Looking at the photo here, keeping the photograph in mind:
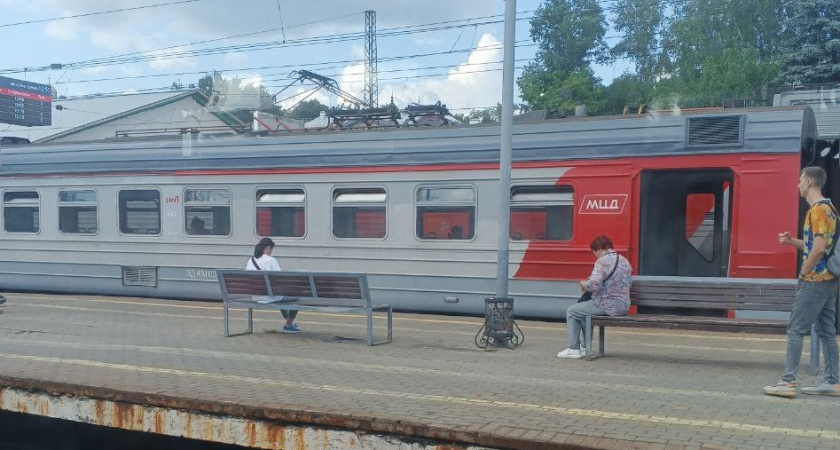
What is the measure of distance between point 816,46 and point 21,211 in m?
24.7

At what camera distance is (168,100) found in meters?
41.6

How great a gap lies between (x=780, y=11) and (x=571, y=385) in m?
35.4

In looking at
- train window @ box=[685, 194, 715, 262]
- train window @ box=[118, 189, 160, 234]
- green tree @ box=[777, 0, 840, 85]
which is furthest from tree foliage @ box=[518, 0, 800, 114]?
train window @ box=[118, 189, 160, 234]

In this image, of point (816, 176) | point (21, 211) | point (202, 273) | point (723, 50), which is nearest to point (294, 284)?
point (202, 273)

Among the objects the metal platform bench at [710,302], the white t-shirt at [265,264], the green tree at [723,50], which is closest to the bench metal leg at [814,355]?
the metal platform bench at [710,302]

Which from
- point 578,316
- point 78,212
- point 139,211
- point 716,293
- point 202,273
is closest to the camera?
point 716,293

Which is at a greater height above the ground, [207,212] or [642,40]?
[642,40]

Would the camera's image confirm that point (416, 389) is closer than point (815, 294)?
No

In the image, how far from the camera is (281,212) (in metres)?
14.6

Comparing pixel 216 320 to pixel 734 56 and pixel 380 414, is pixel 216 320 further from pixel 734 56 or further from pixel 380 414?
pixel 734 56

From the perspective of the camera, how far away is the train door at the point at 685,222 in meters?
12.1

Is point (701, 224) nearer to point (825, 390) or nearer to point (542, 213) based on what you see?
point (542, 213)

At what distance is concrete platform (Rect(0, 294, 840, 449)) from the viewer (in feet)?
19.2

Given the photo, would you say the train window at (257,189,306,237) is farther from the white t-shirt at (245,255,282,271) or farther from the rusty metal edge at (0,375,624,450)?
the rusty metal edge at (0,375,624,450)
